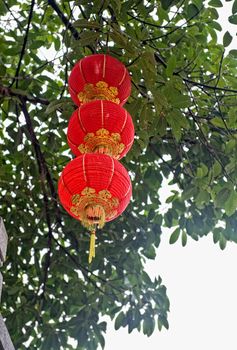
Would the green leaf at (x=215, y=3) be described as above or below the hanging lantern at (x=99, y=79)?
above

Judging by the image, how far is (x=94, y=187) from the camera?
1838 millimetres

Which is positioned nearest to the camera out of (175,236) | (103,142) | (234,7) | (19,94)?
(103,142)

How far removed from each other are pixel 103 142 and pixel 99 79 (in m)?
0.35

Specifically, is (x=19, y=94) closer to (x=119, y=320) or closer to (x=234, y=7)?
(x=234, y=7)

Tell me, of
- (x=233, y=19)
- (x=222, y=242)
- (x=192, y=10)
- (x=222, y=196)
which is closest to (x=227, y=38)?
(x=233, y=19)

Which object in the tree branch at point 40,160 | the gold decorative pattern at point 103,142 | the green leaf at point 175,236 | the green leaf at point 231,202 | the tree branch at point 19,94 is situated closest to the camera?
the gold decorative pattern at point 103,142

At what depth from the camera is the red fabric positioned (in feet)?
5.98

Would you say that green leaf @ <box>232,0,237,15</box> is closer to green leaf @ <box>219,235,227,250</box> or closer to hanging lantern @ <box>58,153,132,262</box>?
hanging lantern @ <box>58,153,132,262</box>

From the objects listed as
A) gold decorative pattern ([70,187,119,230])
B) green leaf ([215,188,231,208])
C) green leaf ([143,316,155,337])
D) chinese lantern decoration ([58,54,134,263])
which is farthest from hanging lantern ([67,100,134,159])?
green leaf ([143,316,155,337])

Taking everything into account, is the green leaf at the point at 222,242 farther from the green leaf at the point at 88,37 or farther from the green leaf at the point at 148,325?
the green leaf at the point at 88,37

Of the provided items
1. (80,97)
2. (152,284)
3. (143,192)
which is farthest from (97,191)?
(152,284)

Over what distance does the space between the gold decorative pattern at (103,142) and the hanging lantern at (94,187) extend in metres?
0.11

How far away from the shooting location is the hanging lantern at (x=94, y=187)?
5.99 ft

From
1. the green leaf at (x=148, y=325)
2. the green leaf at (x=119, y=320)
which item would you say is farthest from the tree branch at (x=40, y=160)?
the green leaf at (x=148, y=325)
